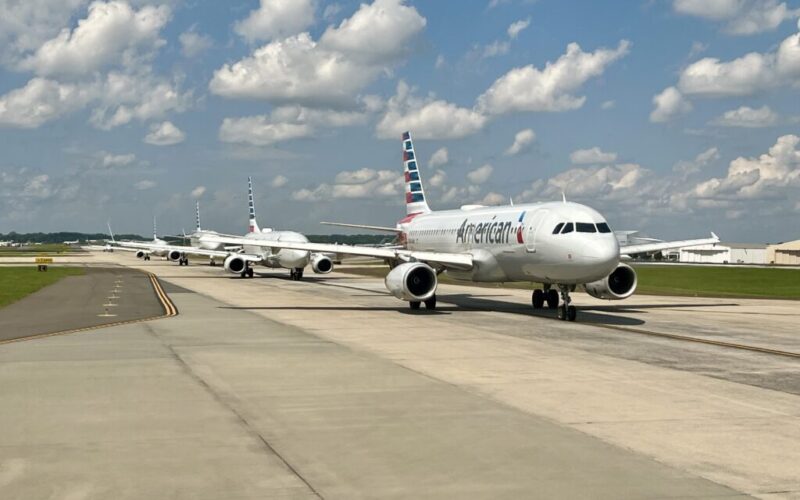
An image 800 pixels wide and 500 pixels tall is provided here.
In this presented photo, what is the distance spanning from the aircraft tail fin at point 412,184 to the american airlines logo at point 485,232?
37.3ft

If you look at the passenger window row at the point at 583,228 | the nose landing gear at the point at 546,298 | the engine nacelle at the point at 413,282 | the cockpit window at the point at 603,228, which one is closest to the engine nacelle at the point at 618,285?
the nose landing gear at the point at 546,298

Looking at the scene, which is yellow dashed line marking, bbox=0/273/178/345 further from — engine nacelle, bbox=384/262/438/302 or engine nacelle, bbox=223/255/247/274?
engine nacelle, bbox=223/255/247/274

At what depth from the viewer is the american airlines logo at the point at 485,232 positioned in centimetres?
3155

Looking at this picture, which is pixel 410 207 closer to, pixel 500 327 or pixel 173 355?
pixel 500 327

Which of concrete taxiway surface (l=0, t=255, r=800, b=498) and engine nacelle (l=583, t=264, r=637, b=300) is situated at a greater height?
engine nacelle (l=583, t=264, r=637, b=300)

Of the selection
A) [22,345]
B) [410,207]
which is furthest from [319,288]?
[22,345]

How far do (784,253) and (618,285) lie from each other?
411ft

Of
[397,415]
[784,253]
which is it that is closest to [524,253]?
[397,415]

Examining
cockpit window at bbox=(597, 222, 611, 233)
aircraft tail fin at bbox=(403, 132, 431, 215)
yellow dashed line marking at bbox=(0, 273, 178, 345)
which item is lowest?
yellow dashed line marking at bbox=(0, 273, 178, 345)

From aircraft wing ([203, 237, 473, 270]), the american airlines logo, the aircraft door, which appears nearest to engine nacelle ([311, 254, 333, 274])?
aircraft wing ([203, 237, 473, 270])

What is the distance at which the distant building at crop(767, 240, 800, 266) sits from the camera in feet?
466

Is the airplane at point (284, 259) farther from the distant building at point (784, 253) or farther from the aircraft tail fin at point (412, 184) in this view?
the distant building at point (784, 253)

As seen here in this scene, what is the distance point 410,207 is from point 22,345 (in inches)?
1172

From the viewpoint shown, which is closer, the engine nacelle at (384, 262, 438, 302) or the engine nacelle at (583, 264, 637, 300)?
the engine nacelle at (583, 264, 637, 300)
